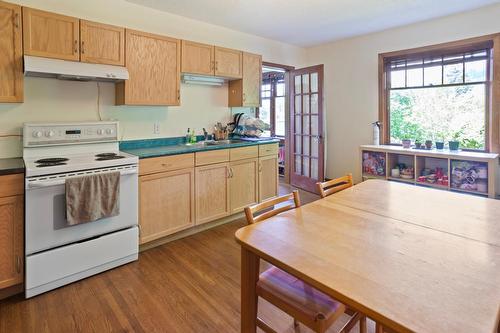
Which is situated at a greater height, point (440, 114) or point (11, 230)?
point (440, 114)

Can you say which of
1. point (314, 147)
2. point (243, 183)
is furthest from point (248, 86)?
point (314, 147)

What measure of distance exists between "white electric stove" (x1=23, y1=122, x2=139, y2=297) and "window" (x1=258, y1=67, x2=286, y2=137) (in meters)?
4.23

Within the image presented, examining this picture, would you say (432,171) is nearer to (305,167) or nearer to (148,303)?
(305,167)

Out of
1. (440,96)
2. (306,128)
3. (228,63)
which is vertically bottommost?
(306,128)

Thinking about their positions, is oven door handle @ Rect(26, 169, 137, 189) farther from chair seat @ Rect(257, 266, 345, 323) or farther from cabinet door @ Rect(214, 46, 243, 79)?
cabinet door @ Rect(214, 46, 243, 79)

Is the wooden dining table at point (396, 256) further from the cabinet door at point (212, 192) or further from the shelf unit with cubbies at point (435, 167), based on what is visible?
the shelf unit with cubbies at point (435, 167)

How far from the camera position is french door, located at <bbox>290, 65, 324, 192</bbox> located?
186 inches

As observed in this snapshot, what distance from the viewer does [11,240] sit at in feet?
6.68

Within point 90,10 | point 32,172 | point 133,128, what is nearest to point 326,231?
point 32,172

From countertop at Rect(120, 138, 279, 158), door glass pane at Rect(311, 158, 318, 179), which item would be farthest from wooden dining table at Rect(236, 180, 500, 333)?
door glass pane at Rect(311, 158, 318, 179)

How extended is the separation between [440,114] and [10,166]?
15.3 ft

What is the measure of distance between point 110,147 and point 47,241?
3.26ft

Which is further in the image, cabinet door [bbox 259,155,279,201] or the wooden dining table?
cabinet door [bbox 259,155,279,201]

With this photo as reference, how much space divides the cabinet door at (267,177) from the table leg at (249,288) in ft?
8.15
